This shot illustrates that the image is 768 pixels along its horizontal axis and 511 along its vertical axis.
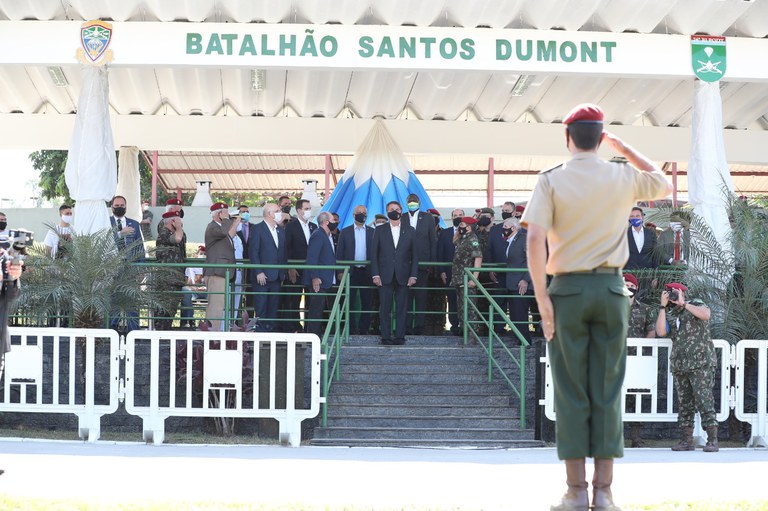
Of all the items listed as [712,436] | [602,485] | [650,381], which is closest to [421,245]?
[650,381]

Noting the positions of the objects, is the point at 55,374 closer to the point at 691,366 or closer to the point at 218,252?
the point at 218,252

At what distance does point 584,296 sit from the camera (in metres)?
5.04

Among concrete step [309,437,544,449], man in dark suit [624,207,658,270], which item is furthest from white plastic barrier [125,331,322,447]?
man in dark suit [624,207,658,270]

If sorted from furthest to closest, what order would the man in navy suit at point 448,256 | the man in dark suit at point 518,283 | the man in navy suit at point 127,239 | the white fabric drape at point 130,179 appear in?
the white fabric drape at point 130,179 < the man in navy suit at point 448,256 < the man in dark suit at point 518,283 < the man in navy suit at point 127,239

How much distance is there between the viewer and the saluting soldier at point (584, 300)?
5.04 metres

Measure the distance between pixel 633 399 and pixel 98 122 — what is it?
7.59 metres

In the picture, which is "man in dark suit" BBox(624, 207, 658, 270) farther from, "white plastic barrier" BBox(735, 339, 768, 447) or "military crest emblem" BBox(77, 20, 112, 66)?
"military crest emblem" BBox(77, 20, 112, 66)

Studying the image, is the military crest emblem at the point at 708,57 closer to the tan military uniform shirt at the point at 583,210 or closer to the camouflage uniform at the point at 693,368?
the camouflage uniform at the point at 693,368

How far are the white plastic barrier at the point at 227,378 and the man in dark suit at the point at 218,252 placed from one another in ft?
9.17

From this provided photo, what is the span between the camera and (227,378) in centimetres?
1095

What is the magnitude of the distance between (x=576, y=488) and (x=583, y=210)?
131 centimetres

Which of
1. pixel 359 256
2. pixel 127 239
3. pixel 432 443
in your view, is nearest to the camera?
pixel 432 443

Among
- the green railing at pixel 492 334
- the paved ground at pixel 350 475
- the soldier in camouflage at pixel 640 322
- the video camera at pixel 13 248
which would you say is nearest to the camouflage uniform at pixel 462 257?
the green railing at pixel 492 334

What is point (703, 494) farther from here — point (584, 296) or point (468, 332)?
point (468, 332)
